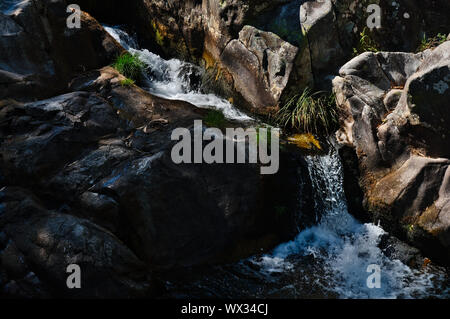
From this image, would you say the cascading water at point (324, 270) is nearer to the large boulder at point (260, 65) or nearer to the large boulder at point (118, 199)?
the large boulder at point (118, 199)

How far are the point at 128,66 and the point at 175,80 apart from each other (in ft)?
3.62

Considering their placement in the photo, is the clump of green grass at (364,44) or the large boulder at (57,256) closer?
the large boulder at (57,256)

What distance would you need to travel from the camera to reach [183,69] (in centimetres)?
789

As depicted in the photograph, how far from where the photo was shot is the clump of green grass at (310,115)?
250 inches

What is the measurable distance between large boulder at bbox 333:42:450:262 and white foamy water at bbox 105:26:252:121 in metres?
2.18

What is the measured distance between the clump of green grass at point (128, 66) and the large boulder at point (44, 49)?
0.29m

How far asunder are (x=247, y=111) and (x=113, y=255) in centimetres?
393
